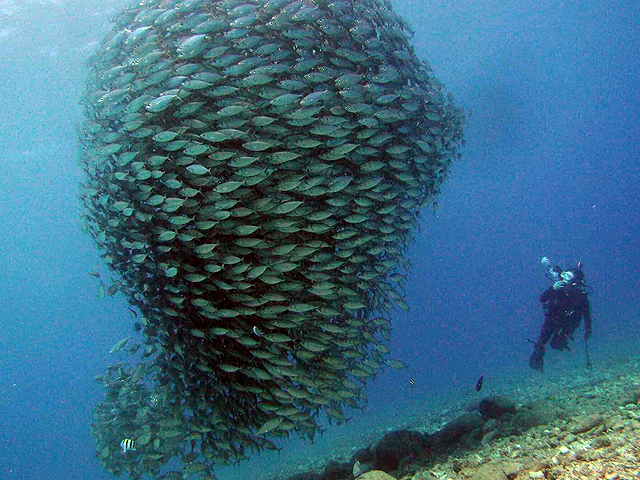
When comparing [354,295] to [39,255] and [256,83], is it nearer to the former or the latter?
[256,83]

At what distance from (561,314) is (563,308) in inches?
7.1

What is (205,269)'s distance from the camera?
555cm

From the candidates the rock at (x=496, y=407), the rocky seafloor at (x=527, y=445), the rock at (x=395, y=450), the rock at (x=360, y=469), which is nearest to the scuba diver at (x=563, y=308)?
the rocky seafloor at (x=527, y=445)

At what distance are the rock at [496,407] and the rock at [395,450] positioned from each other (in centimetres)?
130

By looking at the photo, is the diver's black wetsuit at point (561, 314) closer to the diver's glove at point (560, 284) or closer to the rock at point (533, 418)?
the diver's glove at point (560, 284)

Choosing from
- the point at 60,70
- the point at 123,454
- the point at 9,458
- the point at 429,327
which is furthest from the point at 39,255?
the point at 123,454

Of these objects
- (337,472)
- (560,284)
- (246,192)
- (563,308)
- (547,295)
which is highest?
(246,192)

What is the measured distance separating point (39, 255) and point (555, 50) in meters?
83.2

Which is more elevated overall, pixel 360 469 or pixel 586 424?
pixel 360 469

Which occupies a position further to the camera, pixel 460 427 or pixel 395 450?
pixel 460 427

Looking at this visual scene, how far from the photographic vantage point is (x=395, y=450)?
7.04 metres

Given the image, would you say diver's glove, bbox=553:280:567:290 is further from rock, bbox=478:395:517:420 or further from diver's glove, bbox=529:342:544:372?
rock, bbox=478:395:517:420

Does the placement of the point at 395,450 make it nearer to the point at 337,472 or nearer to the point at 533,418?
the point at 337,472

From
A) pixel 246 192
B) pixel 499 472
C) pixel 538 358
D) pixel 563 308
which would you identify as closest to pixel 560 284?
pixel 563 308
